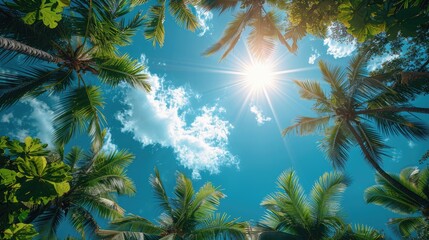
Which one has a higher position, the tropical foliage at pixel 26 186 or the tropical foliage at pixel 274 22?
the tropical foliage at pixel 274 22

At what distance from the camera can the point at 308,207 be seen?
32.3ft

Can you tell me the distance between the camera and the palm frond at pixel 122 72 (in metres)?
7.29

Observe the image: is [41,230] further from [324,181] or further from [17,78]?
[324,181]

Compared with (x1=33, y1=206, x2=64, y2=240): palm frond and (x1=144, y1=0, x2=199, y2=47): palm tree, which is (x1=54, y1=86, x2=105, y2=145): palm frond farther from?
(x1=33, y1=206, x2=64, y2=240): palm frond

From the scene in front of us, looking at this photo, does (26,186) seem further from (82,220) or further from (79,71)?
(82,220)

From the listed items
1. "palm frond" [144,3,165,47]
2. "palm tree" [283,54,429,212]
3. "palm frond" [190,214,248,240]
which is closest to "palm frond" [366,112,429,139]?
"palm tree" [283,54,429,212]

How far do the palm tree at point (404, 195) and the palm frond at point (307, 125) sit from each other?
357 centimetres

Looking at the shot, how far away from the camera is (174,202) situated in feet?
33.6

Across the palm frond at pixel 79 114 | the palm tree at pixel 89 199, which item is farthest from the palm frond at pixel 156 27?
the palm tree at pixel 89 199

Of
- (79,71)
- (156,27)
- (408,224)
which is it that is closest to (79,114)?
(79,71)

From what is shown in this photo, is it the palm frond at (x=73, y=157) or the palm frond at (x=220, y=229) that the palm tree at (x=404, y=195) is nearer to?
the palm frond at (x=220, y=229)

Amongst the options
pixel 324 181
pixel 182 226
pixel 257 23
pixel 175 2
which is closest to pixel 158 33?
pixel 175 2

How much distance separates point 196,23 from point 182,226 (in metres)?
8.13

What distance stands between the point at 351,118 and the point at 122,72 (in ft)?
29.1
